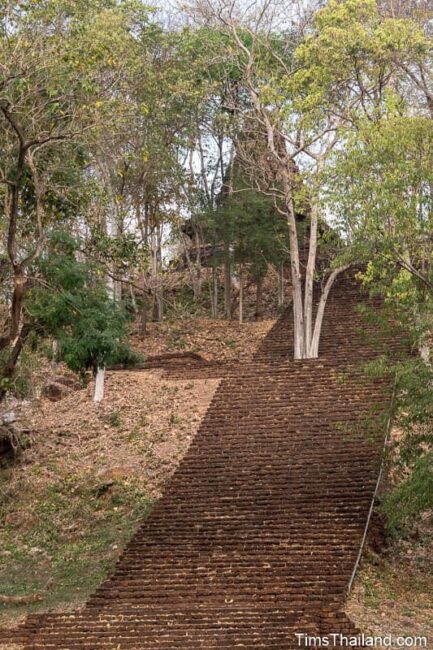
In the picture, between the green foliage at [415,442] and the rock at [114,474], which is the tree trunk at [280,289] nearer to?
the rock at [114,474]

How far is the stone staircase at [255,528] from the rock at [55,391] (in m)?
3.76

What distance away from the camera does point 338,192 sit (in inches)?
623

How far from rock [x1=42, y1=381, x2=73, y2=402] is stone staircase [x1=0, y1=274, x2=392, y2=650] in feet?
12.4

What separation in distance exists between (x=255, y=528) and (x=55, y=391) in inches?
340

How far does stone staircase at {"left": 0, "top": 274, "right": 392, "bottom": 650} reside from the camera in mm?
12531

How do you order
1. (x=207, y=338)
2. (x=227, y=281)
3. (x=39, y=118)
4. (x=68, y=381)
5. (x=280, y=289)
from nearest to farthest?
(x=39, y=118)
(x=68, y=381)
(x=207, y=338)
(x=227, y=281)
(x=280, y=289)

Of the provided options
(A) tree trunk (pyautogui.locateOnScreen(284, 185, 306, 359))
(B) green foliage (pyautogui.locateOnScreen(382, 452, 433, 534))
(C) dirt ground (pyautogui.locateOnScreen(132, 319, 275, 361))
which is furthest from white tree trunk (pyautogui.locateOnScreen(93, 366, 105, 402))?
(B) green foliage (pyautogui.locateOnScreen(382, 452, 433, 534))

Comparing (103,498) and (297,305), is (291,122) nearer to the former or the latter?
(297,305)

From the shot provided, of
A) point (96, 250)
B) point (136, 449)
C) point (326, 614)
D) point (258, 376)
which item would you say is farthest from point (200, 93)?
point (326, 614)

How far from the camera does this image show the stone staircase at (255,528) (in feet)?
41.1

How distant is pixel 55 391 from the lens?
23375 mm

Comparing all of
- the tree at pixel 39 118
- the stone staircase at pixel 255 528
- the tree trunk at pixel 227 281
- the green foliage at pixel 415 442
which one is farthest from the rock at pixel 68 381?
the green foliage at pixel 415 442

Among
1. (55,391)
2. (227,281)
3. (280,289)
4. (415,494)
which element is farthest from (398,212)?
(280,289)

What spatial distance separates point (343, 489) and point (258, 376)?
4961mm
